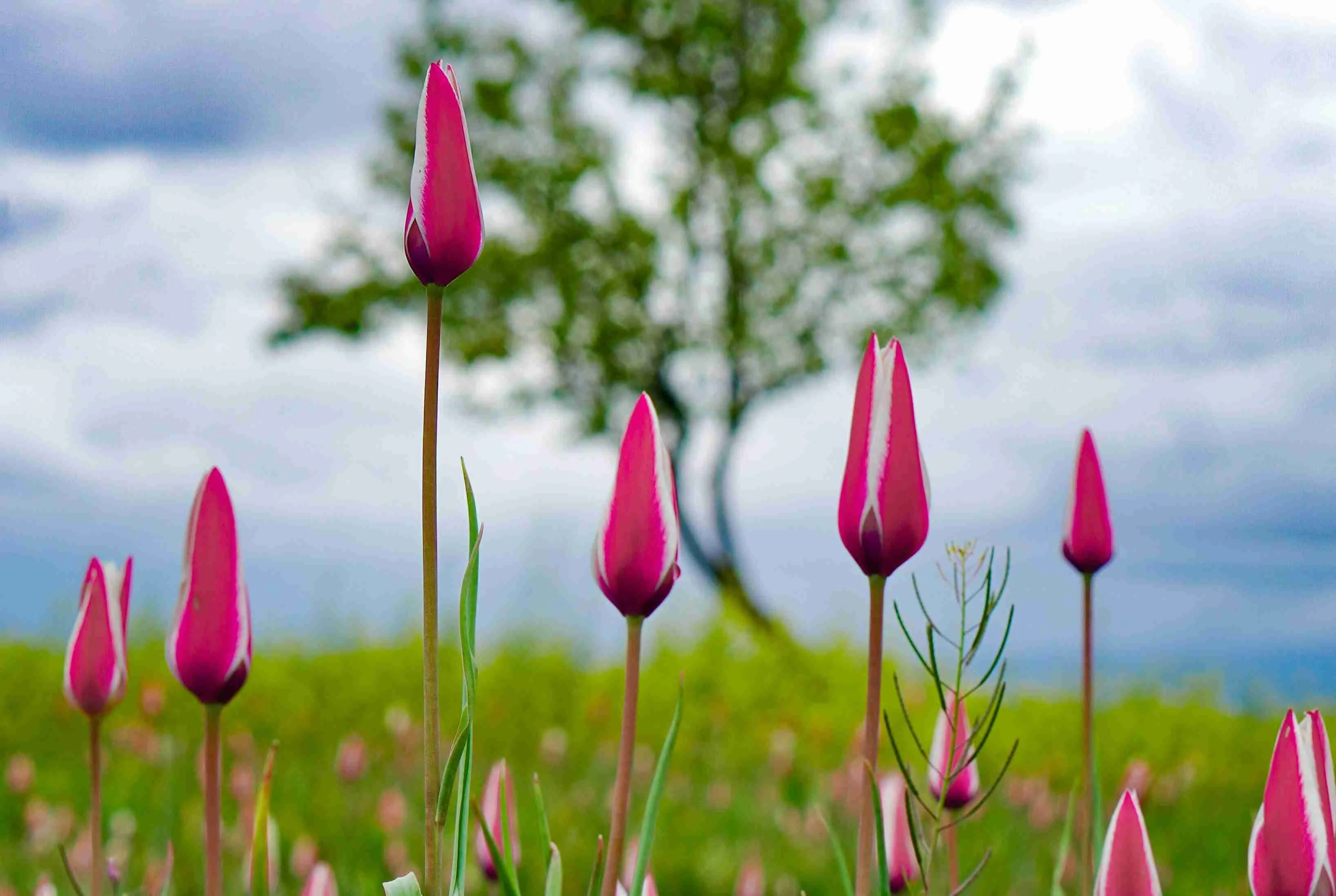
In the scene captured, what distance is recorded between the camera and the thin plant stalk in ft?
5.28

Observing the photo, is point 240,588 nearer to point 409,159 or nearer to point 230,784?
point 230,784

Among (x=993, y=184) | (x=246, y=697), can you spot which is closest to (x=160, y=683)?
(x=246, y=697)

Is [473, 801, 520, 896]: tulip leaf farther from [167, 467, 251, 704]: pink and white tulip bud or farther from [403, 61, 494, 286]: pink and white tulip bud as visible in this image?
[403, 61, 494, 286]: pink and white tulip bud

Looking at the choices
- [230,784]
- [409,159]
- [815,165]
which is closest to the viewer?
[230,784]

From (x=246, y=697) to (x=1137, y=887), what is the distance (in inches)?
375

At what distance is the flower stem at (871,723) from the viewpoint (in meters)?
1.15

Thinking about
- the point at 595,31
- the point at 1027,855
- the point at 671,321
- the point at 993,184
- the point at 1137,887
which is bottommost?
the point at 1027,855

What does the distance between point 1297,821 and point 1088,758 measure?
0.46 metres

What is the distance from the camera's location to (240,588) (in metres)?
1.23

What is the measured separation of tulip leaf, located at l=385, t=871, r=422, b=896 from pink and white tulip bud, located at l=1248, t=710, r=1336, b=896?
2.54 ft

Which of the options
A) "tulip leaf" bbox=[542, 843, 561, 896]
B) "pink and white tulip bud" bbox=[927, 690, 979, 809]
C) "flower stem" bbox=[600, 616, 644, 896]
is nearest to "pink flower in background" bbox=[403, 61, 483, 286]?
"flower stem" bbox=[600, 616, 644, 896]

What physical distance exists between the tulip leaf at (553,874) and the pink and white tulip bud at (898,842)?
1.45 feet

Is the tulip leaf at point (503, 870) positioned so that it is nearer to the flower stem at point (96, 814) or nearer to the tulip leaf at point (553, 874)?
the tulip leaf at point (553, 874)

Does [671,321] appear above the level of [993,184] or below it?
below
